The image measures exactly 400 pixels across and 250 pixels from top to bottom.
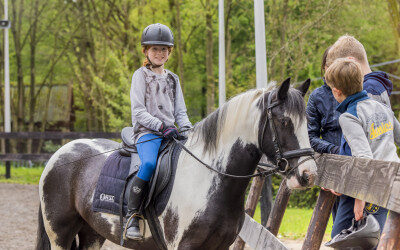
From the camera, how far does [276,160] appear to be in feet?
11.5

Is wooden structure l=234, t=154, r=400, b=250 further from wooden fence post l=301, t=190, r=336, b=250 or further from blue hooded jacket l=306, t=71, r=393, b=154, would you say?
blue hooded jacket l=306, t=71, r=393, b=154

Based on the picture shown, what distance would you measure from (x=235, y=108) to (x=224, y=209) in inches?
29.8

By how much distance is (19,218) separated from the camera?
34.6 ft

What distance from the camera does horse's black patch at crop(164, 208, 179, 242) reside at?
3961mm

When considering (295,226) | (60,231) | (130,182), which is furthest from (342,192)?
(295,226)

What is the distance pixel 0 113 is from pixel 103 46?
12.0 metres

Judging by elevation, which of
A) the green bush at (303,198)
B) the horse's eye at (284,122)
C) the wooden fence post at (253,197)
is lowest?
the green bush at (303,198)

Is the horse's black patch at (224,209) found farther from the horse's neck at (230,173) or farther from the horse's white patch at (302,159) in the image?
the horse's white patch at (302,159)

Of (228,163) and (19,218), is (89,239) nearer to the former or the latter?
(228,163)

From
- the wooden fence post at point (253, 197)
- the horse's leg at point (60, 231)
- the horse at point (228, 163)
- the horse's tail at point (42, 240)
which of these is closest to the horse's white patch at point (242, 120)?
the horse at point (228, 163)

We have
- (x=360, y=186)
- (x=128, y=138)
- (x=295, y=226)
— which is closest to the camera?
(x=360, y=186)

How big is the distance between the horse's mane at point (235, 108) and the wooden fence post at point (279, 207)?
48.9 inches

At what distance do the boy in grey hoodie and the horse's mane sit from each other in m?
0.26

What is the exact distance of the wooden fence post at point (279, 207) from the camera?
16.2 feet
